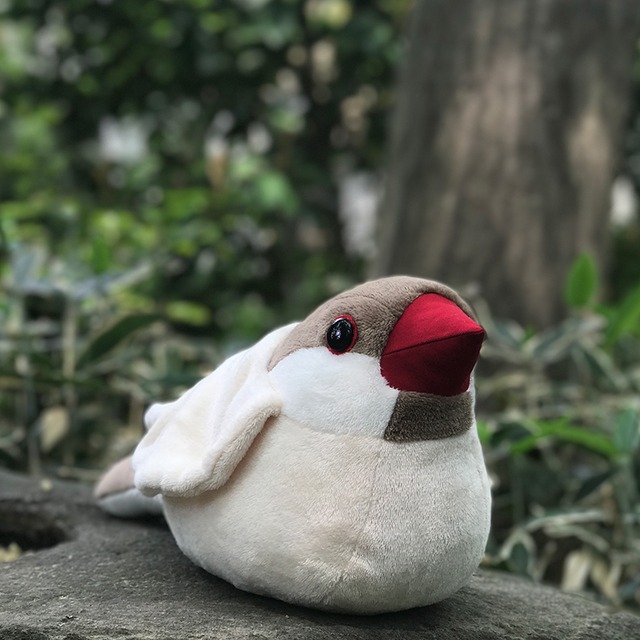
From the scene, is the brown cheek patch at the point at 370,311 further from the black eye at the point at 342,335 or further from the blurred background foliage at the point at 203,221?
the blurred background foliage at the point at 203,221

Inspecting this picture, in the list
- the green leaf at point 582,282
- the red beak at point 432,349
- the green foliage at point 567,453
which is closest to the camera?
the red beak at point 432,349

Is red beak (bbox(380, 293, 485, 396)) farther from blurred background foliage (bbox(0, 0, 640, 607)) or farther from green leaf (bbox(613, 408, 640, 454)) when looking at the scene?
blurred background foliage (bbox(0, 0, 640, 607))

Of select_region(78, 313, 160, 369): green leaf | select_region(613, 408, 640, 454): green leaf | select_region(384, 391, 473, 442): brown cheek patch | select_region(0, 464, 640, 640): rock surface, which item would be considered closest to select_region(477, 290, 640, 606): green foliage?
select_region(613, 408, 640, 454): green leaf

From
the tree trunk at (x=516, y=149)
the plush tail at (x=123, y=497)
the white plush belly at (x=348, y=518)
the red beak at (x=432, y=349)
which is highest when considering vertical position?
the tree trunk at (x=516, y=149)

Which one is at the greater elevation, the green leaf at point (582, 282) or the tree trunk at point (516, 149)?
the tree trunk at point (516, 149)

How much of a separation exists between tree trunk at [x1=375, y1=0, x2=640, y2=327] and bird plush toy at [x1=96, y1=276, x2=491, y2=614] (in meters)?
1.41

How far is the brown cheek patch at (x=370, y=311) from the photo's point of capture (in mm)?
878

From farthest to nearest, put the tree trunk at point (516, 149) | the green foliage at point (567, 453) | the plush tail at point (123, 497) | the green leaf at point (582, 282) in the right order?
A: 1. the tree trunk at point (516, 149)
2. the green leaf at point (582, 282)
3. the green foliage at point (567, 453)
4. the plush tail at point (123, 497)

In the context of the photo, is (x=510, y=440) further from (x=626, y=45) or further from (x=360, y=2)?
(x=360, y=2)

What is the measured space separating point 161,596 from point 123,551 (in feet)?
0.63

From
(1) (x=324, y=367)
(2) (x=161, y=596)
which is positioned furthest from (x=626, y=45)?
(2) (x=161, y=596)

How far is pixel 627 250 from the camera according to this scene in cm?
458

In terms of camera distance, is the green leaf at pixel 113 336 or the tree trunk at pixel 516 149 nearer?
the green leaf at pixel 113 336

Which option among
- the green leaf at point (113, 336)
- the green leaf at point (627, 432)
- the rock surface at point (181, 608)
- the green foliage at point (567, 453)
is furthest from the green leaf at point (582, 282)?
the green leaf at point (113, 336)
